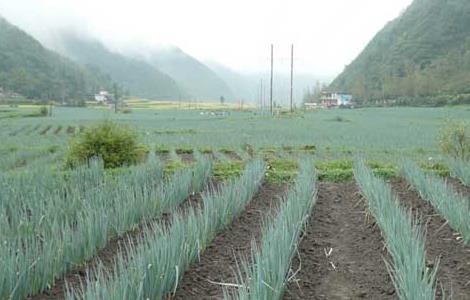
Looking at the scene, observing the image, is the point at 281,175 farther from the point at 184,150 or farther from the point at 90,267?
the point at 184,150

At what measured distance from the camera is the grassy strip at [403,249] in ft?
8.93

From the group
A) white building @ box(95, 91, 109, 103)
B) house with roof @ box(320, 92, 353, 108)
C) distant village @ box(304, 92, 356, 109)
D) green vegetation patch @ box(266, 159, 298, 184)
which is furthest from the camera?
white building @ box(95, 91, 109, 103)

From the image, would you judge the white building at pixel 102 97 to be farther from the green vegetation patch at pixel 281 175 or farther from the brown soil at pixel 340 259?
the brown soil at pixel 340 259

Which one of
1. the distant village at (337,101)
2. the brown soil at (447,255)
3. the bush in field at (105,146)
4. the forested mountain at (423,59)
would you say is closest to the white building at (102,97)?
the distant village at (337,101)

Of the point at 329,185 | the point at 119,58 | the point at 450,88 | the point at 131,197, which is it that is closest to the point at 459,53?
the point at 450,88

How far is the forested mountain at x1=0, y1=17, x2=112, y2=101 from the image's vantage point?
68.6 metres

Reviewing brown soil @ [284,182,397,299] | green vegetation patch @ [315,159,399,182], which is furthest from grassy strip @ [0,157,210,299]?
green vegetation patch @ [315,159,399,182]

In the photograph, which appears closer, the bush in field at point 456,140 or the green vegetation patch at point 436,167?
the green vegetation patch at point 436,167

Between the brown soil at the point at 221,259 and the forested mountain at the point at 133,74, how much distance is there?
123658 mm

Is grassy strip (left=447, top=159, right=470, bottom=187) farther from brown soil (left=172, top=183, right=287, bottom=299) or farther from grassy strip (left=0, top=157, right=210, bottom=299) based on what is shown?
grassy strip (left=0, top=157, right=210, bottom=299)

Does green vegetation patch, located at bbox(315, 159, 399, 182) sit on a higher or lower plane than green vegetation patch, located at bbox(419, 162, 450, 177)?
lower

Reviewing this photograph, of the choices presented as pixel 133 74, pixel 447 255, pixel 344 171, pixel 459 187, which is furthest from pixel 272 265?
pixel 133 74

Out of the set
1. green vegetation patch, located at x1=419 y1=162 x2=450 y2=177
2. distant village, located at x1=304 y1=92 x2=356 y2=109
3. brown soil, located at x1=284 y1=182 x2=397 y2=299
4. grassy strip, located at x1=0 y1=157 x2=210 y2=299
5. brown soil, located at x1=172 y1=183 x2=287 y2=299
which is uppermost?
distant village, located at x1=304 y1=92 x2=356 y2=109

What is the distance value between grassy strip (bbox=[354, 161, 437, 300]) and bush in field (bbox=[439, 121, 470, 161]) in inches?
212
